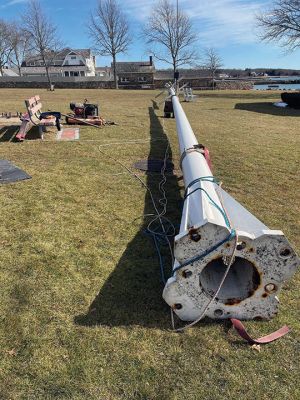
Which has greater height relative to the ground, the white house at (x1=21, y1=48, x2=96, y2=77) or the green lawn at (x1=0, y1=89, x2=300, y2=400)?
the white house at (x1=21, y1=48, x2=96, y2=77)

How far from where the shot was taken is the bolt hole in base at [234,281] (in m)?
2.99

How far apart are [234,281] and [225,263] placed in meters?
0.19

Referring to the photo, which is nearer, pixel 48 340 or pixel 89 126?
pixel 48 340

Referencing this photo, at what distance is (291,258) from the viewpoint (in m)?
2.81

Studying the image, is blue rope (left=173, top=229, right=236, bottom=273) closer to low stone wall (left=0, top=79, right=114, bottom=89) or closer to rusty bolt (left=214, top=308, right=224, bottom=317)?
rusty bolt (left=214, top=308, right=224, bottom=317)

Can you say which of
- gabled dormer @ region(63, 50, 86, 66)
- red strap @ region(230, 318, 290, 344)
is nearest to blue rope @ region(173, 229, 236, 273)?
red strap @ region(230, 318, 290, 344)

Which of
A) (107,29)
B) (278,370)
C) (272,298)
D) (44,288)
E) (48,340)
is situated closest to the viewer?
(278,370)

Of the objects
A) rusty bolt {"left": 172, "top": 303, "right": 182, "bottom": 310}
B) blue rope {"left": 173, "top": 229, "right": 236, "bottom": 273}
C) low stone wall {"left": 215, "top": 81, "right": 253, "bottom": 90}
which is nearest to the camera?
blue rope {"left": 173, "top": 229, "right": 236, "bottom": 273}

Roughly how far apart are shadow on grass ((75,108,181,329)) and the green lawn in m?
0.01

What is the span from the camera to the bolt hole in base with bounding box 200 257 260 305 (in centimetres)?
299

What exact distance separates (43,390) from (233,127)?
12.5 meters

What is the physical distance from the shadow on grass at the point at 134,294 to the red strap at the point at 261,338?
23.4 inches

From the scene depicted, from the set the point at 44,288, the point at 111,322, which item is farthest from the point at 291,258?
the point at 44,288

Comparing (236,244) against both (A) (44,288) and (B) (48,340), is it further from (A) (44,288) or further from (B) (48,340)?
(A) (44,288)
